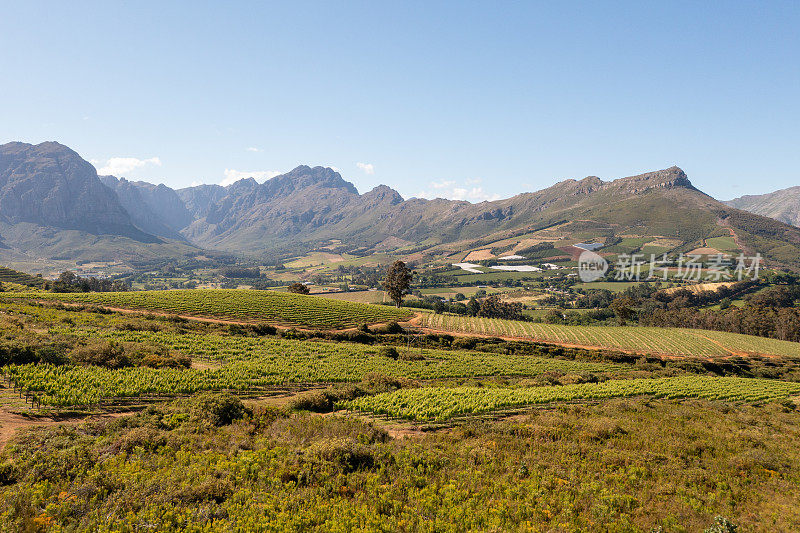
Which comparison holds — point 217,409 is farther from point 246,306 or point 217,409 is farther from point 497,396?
point 246,306

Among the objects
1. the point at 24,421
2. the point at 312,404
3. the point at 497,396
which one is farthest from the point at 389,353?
the point at 24,421

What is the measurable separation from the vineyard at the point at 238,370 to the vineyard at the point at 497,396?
10.1m

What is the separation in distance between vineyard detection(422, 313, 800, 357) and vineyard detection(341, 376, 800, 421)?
4361 centimetres

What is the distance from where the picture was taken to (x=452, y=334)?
282 feet

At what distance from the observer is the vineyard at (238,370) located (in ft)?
76.2

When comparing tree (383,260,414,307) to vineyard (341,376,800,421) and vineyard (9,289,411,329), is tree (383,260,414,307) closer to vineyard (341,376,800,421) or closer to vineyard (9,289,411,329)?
vineyard (9,289,411,329)

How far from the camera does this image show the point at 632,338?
95125 mm

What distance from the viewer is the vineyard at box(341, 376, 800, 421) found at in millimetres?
24578

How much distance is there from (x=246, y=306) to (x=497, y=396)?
242ft

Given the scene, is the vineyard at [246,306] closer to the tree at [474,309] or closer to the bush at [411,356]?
the bush at [411,356]

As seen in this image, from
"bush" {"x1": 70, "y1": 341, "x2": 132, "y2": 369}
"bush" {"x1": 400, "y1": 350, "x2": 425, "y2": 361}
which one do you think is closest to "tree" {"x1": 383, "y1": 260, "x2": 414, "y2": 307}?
"bush" {"x1": 400, "y1": 350, "x2": 425, "y2": 361}

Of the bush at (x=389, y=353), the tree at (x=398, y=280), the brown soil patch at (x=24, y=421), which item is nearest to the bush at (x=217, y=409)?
the brown soil patch at (x=24, y=421)

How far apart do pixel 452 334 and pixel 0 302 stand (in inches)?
3403

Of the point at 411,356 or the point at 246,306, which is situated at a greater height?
the point at 246,306
